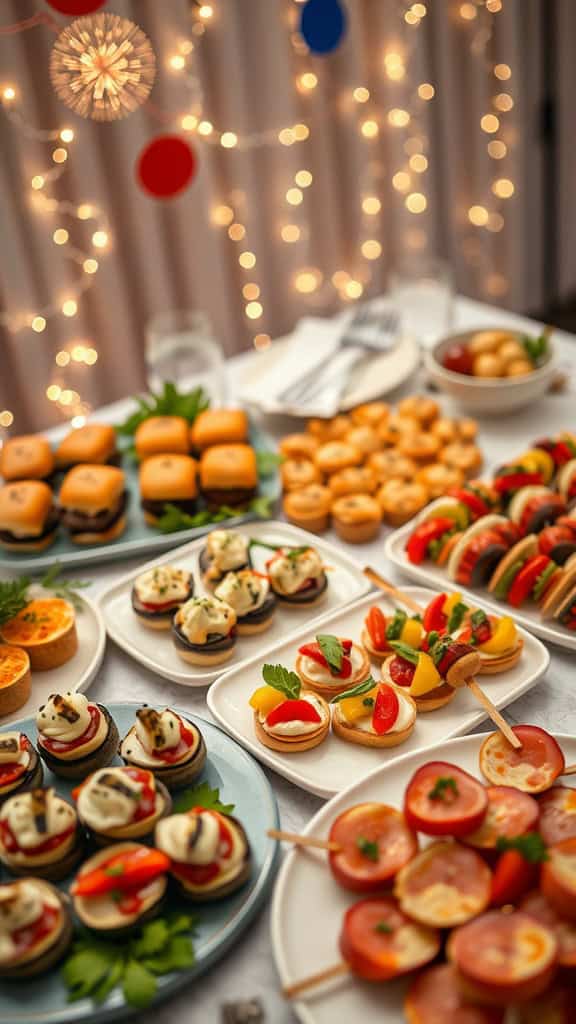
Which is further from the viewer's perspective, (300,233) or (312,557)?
(300,233)

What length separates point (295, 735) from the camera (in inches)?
62.2

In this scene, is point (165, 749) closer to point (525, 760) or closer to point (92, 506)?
point (525, 760)

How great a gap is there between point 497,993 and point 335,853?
1.03 feet

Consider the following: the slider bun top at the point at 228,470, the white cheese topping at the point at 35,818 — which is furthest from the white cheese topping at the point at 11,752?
the slider bun top at the point at 228,470

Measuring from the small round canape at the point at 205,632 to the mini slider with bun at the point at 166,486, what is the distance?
452 mm

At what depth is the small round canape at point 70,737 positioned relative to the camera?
154 centimetres

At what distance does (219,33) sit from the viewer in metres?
3.24

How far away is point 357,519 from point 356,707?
0.62 metres

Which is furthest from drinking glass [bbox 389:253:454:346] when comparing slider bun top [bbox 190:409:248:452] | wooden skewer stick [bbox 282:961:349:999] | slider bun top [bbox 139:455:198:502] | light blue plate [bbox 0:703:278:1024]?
wooden skewer stick [bbox 282:961:349:999]

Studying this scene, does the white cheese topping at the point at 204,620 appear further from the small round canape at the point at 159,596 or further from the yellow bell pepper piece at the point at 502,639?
the yellow bell pepper piece at the point at 502,639

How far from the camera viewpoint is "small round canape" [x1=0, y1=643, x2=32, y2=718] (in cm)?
175

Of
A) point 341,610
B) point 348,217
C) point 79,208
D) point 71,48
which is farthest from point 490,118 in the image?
point 341,610

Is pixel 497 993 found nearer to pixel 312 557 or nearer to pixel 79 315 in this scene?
pixel 312 557

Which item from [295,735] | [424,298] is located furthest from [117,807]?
[424,298]
